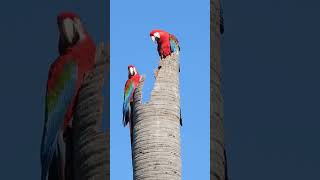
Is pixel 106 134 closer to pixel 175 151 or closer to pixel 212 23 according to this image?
pixel 175 151

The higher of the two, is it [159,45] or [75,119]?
[159,45]

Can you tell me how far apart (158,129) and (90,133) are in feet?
2.35

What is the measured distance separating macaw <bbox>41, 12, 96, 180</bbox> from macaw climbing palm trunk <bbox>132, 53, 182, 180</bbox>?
2.88 ft

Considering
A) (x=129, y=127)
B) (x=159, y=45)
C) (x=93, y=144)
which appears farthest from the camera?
(x=159, y=45)

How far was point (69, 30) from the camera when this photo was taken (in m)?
16.1

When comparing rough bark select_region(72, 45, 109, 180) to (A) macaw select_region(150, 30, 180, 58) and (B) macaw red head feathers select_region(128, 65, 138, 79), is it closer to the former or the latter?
(A) macaw select_region(150, 30, 180, 58)

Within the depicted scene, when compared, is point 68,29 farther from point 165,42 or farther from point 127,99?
point 127,99

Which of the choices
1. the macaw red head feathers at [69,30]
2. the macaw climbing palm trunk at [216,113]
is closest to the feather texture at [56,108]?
the macaw red head feathers at [69,30]

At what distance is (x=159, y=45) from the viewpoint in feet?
49.4

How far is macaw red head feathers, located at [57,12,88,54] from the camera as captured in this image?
16031 mm

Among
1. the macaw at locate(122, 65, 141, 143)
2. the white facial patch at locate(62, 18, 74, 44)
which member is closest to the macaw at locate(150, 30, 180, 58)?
the macaw at locate(122, 65, 141, 143)

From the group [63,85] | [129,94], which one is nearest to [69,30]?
[63,85]

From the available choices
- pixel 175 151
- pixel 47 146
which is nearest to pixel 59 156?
pixel 47 146

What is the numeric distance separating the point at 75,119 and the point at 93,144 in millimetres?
663
